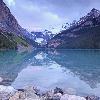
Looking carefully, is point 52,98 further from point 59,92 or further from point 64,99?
point 59,92

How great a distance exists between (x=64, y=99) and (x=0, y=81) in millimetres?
15284

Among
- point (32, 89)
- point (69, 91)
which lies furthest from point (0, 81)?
point (69, 91)

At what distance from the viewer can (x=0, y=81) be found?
A: 35.8 m

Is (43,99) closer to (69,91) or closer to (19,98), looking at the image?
(19,98)

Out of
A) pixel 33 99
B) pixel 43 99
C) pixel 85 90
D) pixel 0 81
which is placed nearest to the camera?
pixel 33 99

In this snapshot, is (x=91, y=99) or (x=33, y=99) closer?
(x=33, y=99)

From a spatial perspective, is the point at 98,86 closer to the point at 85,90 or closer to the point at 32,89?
the point at 85,90

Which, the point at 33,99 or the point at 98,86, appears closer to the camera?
the point at 33,99

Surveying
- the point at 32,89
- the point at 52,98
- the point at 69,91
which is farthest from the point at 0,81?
the point at 52,98

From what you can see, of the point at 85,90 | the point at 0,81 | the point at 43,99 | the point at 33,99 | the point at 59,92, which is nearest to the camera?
the point at 33,99

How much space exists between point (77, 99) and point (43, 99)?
2991 millimetres

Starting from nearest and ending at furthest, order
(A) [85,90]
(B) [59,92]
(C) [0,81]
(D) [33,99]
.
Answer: (D) [33,99] → (B) [59,92] → (A) [85,90] → (C) [0,81]

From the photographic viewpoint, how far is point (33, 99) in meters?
21.4

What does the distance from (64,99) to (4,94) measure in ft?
18.9
